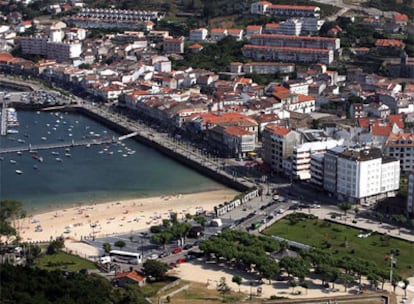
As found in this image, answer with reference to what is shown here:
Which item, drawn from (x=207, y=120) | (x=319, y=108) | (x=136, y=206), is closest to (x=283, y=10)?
(x=319, y=108)

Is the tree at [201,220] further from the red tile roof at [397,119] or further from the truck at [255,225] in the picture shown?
the red tile roof at [397,119]

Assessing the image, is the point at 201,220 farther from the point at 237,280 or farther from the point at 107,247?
the point at 237,280

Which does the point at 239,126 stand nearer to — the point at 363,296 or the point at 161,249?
the point at 161,249

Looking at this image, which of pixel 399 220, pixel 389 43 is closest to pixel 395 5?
pixel 389 43

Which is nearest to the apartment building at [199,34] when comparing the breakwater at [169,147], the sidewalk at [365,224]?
the breakwater at [169,147]

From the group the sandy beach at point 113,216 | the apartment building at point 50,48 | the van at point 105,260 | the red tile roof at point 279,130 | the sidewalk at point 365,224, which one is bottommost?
the sandy beach at point 113,216

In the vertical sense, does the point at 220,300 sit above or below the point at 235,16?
below
